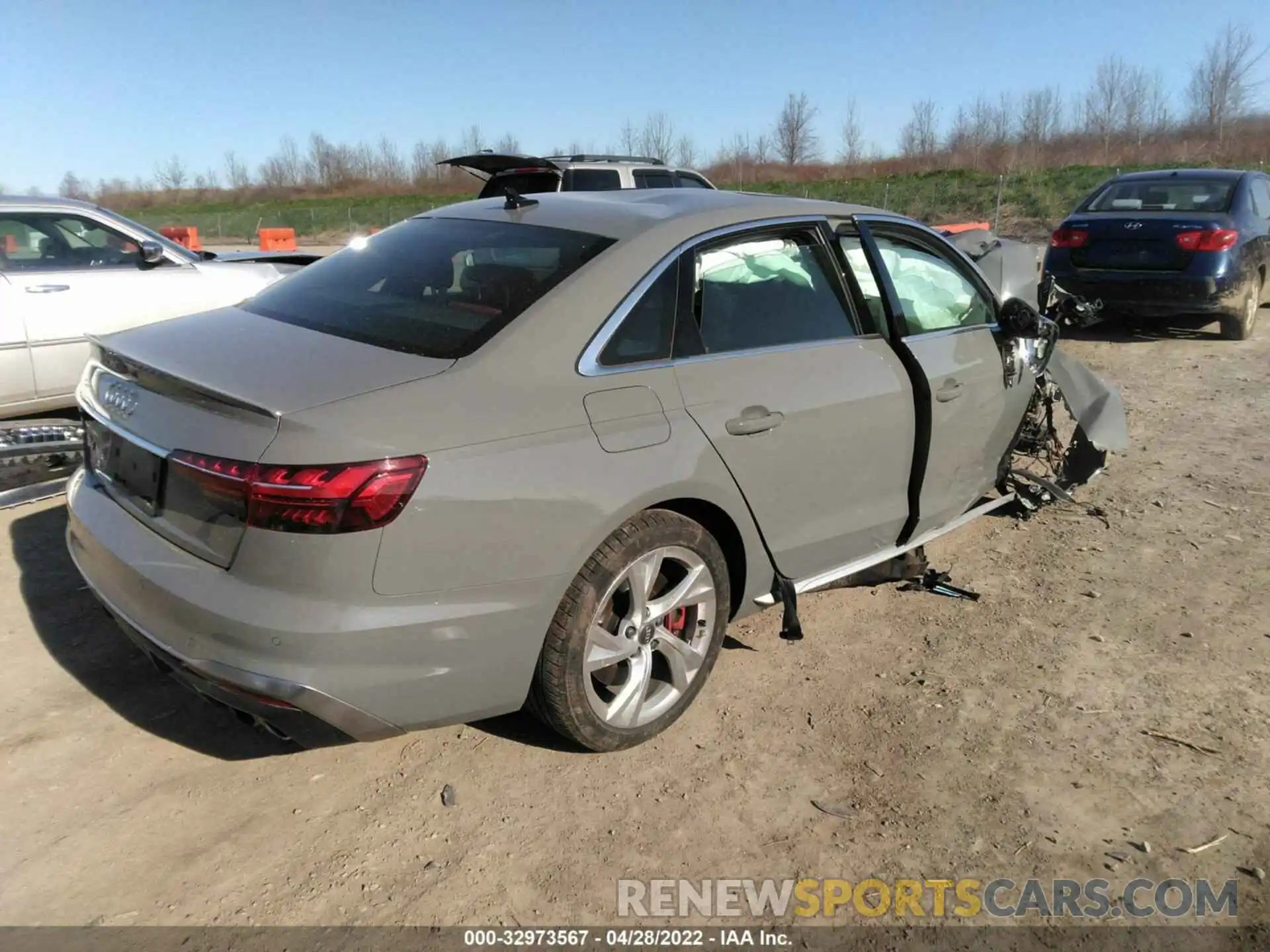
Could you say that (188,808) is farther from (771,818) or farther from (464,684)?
(771,818)

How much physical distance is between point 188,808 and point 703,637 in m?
1.63

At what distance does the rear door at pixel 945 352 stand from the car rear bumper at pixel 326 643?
1.88 metres

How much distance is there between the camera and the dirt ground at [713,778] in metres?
2.53

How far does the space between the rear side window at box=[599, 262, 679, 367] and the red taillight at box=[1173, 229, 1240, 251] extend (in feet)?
26.2

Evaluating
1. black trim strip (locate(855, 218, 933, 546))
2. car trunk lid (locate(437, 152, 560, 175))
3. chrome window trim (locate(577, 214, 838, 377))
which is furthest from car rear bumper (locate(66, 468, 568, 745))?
car trunk lid (locate(437, 152, 560, 175))

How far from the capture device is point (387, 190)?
70000mm

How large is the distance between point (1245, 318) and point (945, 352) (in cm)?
748

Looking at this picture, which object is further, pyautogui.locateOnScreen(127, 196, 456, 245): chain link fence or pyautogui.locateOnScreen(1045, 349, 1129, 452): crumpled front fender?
pyautogui.locateOnScreen(127, 196, 456, 245): chain link fence

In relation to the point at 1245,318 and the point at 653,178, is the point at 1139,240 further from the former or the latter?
the point at 653,178

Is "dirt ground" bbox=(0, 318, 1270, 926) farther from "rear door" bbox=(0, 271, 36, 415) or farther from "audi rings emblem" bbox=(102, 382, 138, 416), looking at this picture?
"rear door" bbox=(0, 271, 36, 415)

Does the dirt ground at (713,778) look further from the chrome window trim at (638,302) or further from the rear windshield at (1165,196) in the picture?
the rear windshield at (1165,196)

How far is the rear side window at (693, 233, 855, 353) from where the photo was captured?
3.20 m

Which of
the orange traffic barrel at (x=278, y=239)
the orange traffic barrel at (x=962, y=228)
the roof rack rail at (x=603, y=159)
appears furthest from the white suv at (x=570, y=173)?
the orange traffic barrel at (x=278, y=239)

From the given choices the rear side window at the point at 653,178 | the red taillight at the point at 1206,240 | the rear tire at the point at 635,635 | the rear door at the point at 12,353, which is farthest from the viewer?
the rear side window at the point at 653,178
